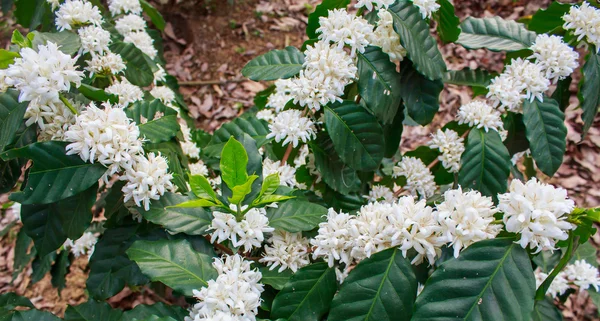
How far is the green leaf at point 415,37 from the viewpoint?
1.31 metres

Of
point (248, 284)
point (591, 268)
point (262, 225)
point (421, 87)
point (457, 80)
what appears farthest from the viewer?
point (591, 268)

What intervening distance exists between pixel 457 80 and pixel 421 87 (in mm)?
388

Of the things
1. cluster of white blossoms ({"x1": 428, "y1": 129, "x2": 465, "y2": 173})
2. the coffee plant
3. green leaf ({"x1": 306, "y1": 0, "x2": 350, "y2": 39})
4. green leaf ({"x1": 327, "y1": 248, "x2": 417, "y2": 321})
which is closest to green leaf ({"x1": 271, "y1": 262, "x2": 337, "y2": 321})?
the coffee plant

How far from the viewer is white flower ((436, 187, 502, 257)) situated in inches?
35.4

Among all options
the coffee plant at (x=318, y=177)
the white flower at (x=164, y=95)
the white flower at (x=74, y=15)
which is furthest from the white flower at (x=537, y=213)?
the white flower at (x=164, y=95)

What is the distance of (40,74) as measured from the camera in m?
1.04

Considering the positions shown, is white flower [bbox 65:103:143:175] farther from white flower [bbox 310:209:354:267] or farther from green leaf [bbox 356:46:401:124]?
green leaf [bbox 356:46:401:124]

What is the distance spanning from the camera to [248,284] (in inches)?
40.8

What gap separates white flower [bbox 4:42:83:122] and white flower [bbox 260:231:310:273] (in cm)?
66

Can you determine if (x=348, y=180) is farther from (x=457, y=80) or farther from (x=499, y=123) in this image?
(x=457, y=80)

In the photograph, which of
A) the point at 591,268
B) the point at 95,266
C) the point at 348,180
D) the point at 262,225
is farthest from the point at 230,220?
the point at 591,268

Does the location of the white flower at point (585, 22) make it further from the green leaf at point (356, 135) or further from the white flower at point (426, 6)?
the green leaf at point (356, 135)

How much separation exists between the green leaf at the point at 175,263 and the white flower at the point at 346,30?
73cm

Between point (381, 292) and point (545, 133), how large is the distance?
0.87 m
